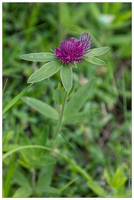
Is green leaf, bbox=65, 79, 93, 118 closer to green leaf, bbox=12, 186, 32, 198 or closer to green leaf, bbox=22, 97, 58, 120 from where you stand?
green leaf, bbox=22, 97, 58, 120

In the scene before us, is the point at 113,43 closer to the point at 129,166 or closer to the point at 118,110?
the point at 118,110

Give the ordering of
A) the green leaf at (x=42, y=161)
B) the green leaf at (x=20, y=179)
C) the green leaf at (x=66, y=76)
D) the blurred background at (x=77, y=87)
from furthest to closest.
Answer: the blurred background at (x=77, y=87), the green leaf at (x=20, y=179), the green leaf at (x=42, y=161), the green leaf at (x=66, y=76)

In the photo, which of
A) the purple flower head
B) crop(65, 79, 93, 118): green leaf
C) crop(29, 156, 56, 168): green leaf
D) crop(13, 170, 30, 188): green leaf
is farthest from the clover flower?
→ crop(13, 170, 30, 188): green leaf

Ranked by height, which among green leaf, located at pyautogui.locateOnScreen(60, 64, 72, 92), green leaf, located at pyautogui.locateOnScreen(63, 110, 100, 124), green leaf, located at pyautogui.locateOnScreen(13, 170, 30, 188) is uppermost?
green leaf, located at pyautogui.locateOnScreen(60, 64, 72, 92)

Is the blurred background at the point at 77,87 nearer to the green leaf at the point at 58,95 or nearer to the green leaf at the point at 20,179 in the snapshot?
the green leaf at the point at 20,179

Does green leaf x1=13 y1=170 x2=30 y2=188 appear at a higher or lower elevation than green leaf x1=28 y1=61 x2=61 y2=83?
lower

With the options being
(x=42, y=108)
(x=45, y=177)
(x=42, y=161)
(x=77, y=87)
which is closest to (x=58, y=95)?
(x=42, y=108)

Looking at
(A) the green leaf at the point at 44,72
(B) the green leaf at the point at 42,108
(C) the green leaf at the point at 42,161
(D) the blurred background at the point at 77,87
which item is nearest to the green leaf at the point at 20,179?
(D) the blurred background at the point at 77,87

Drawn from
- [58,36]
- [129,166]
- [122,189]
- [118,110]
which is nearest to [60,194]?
[122,189]
